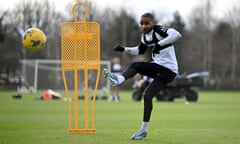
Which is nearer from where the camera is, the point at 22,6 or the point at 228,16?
the point at 22,6

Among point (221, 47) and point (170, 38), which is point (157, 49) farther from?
point (221, 47)

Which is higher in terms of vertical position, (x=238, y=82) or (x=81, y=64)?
(x=81, y=64)

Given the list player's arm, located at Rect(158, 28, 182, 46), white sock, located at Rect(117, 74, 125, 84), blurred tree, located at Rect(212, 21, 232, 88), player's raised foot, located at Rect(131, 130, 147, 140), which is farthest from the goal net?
blurred tree, located at Rect(212, 21, 232, 88)

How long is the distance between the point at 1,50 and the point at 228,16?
28137 mm

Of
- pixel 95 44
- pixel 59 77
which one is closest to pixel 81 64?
pixel 95 44

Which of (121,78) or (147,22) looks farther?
(147,22)

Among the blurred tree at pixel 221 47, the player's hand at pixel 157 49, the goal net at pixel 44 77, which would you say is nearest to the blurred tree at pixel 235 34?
the blurred tree at pixel 221 47

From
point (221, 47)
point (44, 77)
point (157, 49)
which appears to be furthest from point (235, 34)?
point (157, 49)

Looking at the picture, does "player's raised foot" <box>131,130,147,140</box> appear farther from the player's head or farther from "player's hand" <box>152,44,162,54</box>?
the player's head

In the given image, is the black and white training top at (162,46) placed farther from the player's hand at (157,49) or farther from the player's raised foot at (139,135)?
the player's raised foot at (139,135)

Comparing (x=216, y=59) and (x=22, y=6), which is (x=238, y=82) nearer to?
(x=216, y=59)

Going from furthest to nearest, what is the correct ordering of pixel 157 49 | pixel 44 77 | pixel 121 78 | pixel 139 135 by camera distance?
pixel 44 77 → pixel 157 49 → pixel 139 135 → pixel 121 78

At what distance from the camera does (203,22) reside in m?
70.2

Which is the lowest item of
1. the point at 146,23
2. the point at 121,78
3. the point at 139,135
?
the point at 139,135
